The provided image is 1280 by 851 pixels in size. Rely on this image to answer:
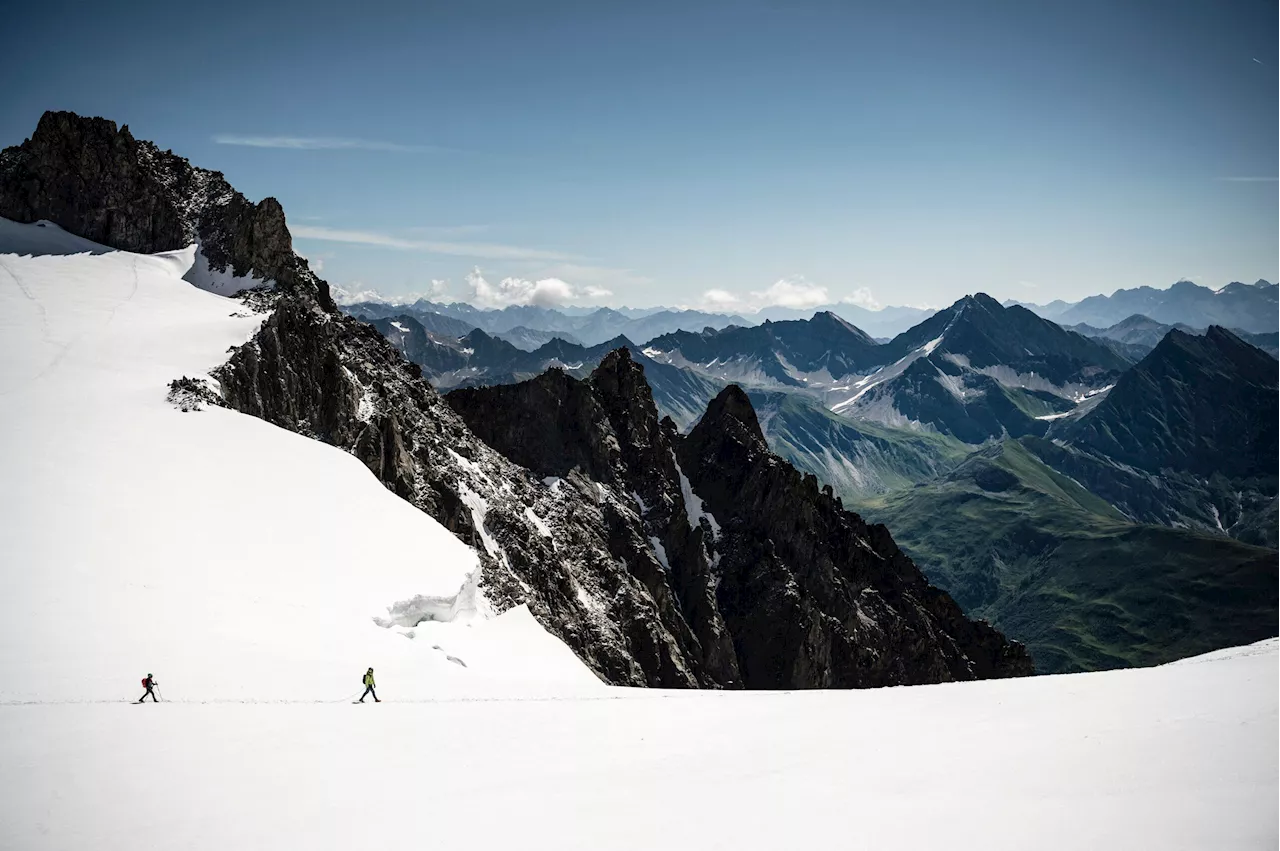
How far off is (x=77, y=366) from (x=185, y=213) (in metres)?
37.0

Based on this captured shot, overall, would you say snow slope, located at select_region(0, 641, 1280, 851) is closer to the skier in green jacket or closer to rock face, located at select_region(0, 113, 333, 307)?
the skier in green jacket

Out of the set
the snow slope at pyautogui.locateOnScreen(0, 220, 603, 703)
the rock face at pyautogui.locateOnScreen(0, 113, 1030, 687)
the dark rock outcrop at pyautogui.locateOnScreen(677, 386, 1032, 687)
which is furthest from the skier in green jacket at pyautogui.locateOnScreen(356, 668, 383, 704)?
the dark rock outcrop at pyautogui.locateOnScreen(677, 386, 1032, 687)

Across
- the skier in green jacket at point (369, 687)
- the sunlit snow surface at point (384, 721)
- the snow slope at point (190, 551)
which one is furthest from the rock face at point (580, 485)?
the skier in green jacket at point (369, 687)

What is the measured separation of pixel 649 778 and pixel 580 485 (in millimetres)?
76679

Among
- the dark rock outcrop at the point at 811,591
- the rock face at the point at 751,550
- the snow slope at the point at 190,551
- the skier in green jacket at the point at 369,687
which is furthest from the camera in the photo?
the rock face at the point at 751,550

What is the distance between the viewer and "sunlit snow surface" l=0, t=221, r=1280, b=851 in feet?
56.7

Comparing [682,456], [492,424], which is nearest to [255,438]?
[492,424]

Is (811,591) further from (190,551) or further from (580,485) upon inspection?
(190,551)

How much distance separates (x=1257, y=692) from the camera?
24.5 metres

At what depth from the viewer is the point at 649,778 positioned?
21250 millimetres

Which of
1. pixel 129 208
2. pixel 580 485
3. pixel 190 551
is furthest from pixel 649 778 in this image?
pixel 129 208

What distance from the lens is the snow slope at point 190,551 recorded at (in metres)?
25.8

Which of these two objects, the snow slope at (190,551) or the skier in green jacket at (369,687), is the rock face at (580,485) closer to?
the snow slope at (190,551)

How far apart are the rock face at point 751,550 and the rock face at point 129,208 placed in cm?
3888
